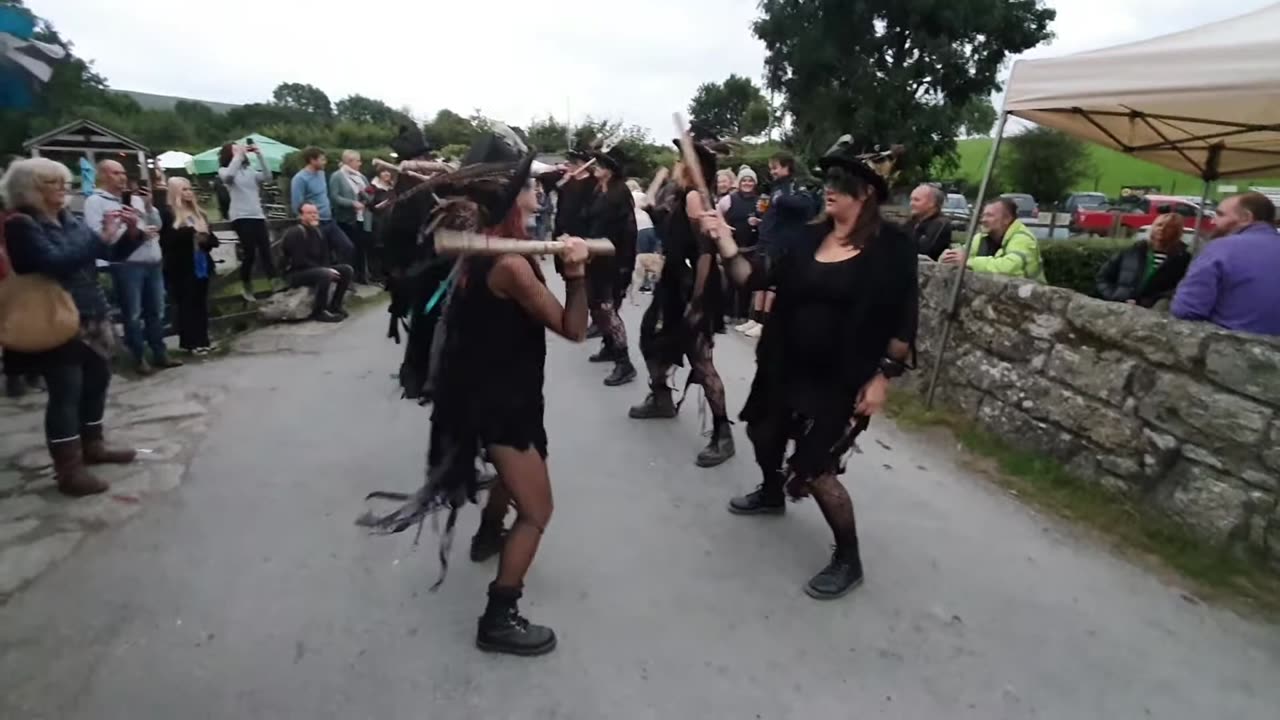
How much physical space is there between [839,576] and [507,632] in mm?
1402

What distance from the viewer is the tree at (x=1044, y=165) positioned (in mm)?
29469

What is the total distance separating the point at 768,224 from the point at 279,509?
427 cm

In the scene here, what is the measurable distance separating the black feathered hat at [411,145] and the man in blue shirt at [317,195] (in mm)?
3863

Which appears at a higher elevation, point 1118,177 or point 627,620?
point 1118,177

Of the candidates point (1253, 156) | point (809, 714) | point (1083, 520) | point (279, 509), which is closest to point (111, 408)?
point (279, 509)

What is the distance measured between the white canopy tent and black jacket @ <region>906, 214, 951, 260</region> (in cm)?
112

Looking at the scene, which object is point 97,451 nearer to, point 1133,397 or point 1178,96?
point 1133,397

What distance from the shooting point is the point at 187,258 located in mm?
6676

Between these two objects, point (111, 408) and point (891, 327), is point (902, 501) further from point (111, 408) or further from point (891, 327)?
point (111, 408)

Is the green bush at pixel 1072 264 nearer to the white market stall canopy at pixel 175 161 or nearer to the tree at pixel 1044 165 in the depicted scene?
the tree at pixel 1044 165

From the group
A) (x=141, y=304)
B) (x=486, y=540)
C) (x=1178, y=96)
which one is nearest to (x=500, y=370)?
(x=486, y=540)

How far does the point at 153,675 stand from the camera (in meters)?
2.59

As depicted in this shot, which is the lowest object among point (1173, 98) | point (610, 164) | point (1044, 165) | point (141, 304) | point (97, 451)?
point (97, 451)

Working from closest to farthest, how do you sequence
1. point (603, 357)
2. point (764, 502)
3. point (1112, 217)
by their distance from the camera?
point (764, 502), point (603, 357), point (1112, 217)
